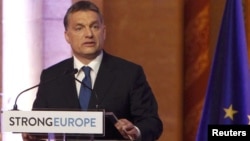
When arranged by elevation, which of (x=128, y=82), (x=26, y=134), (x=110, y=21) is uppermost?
(x=110, y=21)

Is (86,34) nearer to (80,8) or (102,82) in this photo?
(80,8)

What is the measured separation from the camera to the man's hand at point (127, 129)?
266 centimetres

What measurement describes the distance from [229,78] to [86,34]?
3.72 feet

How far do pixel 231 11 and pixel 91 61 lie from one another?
3.67 ft

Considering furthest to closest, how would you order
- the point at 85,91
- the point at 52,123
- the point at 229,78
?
1. the point at 229,78
2. the point at 85,91
3. the point at 52,123

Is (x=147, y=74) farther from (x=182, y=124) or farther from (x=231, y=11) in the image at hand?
(x=231, y=11)

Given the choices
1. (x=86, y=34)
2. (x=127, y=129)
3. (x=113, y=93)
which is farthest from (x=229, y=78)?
(x=127, y=129)

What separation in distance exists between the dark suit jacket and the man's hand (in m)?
0.32

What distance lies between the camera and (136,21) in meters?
3.85

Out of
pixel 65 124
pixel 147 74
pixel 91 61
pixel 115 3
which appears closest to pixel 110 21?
pixel 115 3

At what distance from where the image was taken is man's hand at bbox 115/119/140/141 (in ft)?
8.73

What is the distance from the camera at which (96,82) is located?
321 centimetres

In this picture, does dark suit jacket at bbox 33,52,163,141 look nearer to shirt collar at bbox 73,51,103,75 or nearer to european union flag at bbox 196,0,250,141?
shirt collar at bbox 73,51,103,75

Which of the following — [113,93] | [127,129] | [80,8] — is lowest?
[127,129]
